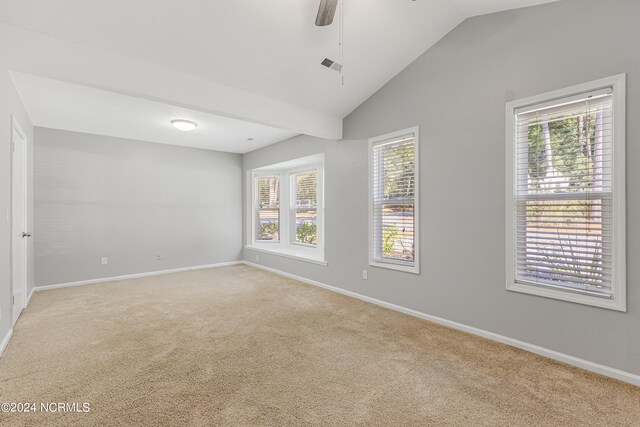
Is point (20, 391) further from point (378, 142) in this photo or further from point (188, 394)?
point (378, 142)

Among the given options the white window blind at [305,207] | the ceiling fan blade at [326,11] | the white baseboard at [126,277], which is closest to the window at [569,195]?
the ceiling fan blade at [326,11]

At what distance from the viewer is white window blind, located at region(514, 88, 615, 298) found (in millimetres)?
2176

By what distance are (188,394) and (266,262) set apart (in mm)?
4020

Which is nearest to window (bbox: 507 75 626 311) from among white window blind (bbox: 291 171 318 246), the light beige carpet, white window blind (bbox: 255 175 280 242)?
the light beige carpet

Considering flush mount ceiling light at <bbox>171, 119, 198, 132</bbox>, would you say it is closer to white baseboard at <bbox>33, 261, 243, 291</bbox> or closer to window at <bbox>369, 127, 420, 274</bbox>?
window at <bbox>369, 127, 420, 274</bbox>

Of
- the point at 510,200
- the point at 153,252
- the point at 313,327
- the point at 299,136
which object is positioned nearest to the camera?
the point at 510,200

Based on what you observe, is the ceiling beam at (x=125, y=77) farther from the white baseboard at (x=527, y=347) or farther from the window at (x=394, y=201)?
the white baseboard at (x=527, y=347)

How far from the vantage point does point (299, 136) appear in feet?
16.6

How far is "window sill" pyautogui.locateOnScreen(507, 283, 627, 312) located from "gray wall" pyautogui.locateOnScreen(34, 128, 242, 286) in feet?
17.8

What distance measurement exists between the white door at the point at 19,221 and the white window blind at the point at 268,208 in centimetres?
372

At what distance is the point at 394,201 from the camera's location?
3627 millimetres

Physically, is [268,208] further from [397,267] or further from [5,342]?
[5,342]

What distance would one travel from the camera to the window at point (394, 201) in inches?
135

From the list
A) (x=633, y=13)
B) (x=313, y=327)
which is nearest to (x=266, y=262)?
(x=313, y=327)
